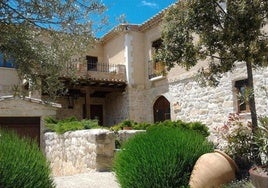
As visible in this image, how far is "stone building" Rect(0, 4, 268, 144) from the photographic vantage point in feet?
46.0

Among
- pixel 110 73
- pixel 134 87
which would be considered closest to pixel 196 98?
pixel 134 87

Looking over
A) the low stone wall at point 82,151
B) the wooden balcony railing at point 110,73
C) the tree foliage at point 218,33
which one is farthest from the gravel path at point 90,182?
the wooden balcony railing at point 110,73

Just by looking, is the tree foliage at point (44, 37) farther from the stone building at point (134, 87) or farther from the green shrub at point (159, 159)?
the stone building at point (134, 87)

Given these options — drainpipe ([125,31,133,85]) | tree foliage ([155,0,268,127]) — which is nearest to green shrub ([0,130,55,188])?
tree foliage ([155,0,268,127])

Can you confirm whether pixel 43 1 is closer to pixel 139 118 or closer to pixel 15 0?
pixel 15 0

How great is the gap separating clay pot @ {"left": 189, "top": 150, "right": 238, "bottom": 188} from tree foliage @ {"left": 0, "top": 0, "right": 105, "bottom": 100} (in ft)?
A: 9.80

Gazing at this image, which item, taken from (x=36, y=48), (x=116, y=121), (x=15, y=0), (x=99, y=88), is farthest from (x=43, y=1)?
(x=116, y=121)

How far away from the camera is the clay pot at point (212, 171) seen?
4.57 m

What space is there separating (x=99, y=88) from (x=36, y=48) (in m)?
11.1

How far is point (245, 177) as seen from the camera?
15.4 feet

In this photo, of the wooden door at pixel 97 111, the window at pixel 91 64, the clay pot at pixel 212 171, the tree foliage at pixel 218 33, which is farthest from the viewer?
the wooden door at pixel 97 111

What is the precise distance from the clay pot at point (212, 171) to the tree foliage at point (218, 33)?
3.37 feet

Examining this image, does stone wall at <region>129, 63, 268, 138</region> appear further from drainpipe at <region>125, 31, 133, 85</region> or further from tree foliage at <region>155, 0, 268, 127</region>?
tree foliage at <region>155, 0, 268, 127</region>

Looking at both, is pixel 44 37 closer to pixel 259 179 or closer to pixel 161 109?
pixel 259 179
